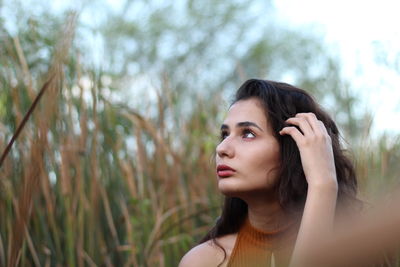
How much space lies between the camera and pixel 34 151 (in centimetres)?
156

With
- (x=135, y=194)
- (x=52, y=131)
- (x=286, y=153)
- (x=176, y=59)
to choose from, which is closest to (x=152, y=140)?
(x=135, y=194)

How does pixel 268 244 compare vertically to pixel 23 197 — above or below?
below

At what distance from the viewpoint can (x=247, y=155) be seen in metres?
1.76

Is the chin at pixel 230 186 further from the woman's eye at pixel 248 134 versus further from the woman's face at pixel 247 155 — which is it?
the woman's eye at pixel 248 134

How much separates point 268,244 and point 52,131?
3.15ft

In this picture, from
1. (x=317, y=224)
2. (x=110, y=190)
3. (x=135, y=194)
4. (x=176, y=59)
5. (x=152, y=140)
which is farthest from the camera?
(x=176, y=59)

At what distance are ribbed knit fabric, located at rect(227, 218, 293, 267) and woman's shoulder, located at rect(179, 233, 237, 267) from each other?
0.04m

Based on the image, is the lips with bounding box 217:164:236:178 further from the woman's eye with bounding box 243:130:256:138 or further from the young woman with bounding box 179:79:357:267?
the woman's eye with bounding box 243:130:256:138

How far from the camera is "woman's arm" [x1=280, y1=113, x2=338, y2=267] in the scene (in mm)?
1466

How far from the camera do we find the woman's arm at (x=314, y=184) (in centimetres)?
147

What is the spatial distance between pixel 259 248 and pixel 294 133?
1.13ft

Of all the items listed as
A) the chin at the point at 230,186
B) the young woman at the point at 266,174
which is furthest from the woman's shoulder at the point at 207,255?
the chin at the point at 230,186

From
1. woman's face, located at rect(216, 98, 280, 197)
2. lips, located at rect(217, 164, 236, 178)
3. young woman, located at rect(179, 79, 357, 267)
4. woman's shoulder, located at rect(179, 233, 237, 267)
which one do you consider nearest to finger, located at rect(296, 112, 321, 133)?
young woman, located at rect(179, 79, 357, 267)

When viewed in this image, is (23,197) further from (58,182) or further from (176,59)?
(176,59)
